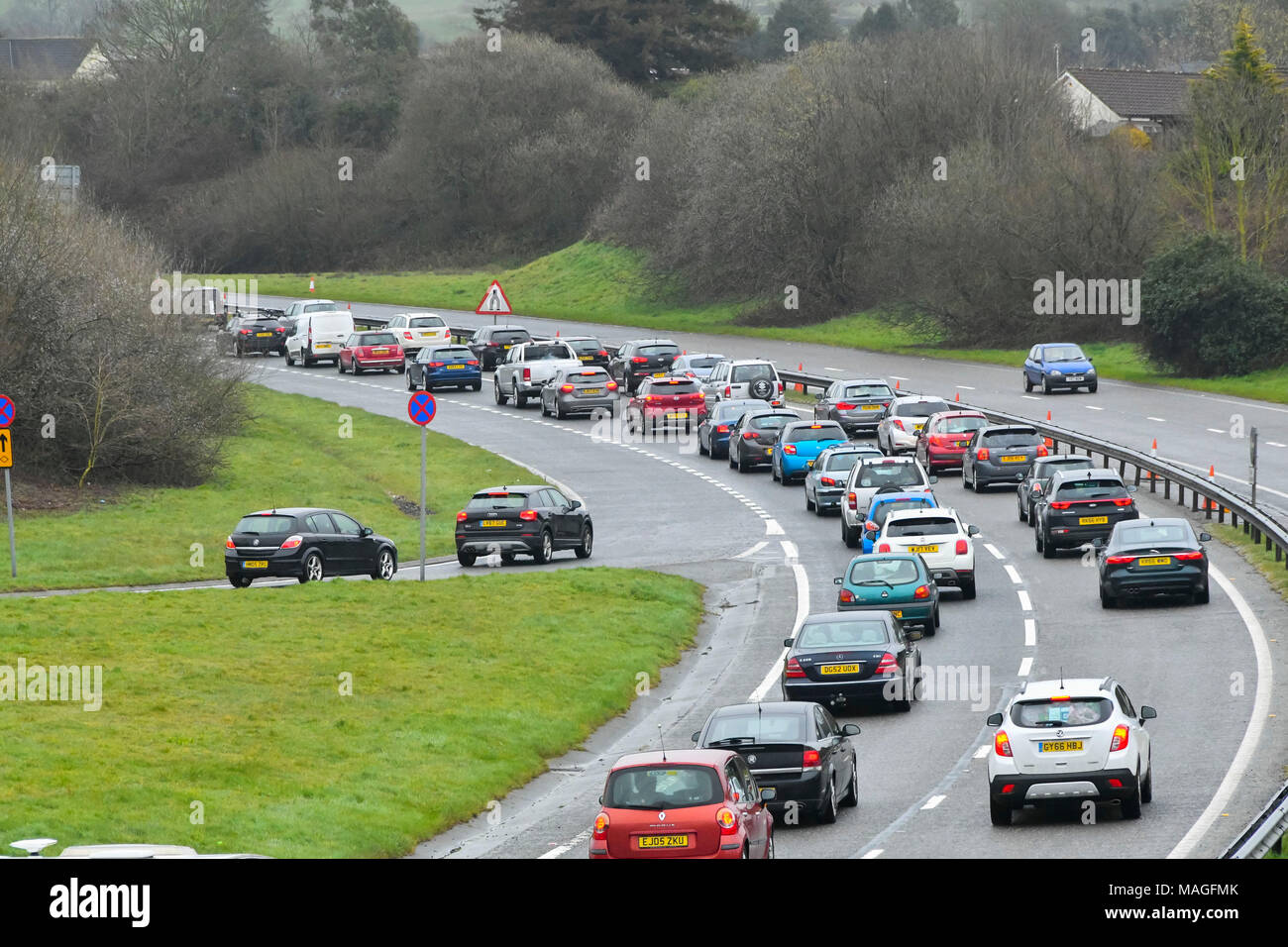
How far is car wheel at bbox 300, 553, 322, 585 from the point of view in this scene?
34.1m

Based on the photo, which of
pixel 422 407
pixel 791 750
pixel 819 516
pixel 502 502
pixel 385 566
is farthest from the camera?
pixel 819 516

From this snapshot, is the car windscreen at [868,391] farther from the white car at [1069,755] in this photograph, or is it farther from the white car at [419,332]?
the white car at [1069,755]

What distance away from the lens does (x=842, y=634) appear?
25.2 meters

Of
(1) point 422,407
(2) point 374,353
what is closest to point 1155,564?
(1) point 422,407

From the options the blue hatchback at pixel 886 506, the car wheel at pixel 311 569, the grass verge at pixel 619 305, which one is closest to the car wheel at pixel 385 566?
the car wheel at pixel 311 569

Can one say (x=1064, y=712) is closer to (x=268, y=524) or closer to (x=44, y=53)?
(x=268, y=524)

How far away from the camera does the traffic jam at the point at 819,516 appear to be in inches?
722

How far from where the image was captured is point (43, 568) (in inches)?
1405

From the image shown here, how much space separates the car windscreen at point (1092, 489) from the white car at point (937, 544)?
11.9ft

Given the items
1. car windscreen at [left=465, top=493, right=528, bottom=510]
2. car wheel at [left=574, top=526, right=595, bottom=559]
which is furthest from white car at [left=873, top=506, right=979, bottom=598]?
car windscreen at [left=465, top=493, right=528, bottom=510]

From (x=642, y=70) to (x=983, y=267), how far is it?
48.0m

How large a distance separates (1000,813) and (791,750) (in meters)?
2.08
